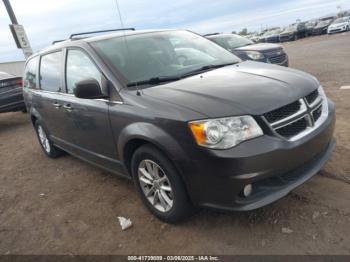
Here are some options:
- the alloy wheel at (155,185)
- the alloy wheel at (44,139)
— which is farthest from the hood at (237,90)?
the alloy wheel at (44,139)

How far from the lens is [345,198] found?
3111 millimetres

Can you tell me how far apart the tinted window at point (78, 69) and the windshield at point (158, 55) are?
0.18m

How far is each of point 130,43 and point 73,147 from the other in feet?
5.33

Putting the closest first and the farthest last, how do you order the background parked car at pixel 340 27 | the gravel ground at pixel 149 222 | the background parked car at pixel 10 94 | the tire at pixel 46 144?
the gravel ground at pixel 149 222
the tire at pixel 46 144
the background parked car at pixel 10 94
the background parked car at pixel 340 27

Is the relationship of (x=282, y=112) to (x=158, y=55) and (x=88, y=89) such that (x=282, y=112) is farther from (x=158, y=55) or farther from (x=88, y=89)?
(x=88, y=89)

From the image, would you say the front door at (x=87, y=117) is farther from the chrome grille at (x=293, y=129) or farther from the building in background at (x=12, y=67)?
the building in background at (x=12, y=67)

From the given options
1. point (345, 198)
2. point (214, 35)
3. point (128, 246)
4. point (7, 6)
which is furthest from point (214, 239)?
point (7, 6)

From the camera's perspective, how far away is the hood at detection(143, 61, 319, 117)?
2.58 metres

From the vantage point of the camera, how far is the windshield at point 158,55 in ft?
11.0

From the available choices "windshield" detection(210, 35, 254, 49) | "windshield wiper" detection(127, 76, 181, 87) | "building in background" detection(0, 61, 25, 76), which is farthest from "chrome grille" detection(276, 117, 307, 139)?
"building in background" detection(0, 61, 25, 76)

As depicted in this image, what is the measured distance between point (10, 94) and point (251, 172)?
26.0 feet

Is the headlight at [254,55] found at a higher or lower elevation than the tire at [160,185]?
lower

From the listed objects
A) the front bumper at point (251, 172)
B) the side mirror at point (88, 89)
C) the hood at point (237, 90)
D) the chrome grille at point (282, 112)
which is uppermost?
the side mirror at point (88, 89)

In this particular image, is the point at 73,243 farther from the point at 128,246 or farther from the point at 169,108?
the point at 169,108
